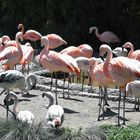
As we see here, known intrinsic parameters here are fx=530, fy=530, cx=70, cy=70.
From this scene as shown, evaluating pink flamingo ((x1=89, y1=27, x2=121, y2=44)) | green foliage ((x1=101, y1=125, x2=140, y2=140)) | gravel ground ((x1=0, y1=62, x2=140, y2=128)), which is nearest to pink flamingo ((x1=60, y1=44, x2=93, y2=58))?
gravel ground ((x1=0, y1=62, x2=140, y2=128))

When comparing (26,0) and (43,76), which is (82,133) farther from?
(26,0)

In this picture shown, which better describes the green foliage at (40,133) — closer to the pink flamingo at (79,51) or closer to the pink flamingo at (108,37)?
the pink flamingo at (79,51)

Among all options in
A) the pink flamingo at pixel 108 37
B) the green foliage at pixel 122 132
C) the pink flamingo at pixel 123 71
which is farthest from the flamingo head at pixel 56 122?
the pink flamingo at pixel 108 37

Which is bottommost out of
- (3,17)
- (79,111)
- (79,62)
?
(79,111)

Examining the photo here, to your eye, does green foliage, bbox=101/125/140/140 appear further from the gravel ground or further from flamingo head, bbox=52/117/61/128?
the gravel ground

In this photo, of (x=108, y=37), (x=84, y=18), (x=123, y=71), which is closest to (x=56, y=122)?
(x=123, y=71)

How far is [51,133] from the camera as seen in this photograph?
24.5ft

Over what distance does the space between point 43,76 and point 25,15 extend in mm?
7425

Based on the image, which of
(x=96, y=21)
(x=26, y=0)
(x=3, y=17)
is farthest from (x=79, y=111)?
(x=3, y=17)

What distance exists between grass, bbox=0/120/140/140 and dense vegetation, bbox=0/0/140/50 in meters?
10.5

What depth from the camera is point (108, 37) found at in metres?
17.7

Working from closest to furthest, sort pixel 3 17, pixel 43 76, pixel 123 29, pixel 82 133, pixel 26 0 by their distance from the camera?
1. pixel 82 133
2. pixel 43 76
3. pixel 123 29
4. pixel 26 0
5. pixel 3 17

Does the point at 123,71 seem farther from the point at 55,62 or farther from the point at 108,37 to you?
the point at 108,37

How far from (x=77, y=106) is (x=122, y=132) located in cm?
284
